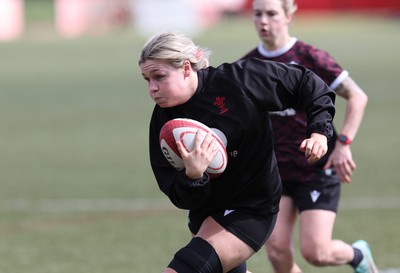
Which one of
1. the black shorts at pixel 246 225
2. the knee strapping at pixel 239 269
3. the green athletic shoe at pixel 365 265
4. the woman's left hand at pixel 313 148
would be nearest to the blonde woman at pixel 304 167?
the green athletic shoe at pixel 365 265

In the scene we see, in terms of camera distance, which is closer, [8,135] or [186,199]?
[186,199]

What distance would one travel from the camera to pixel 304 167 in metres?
6.36

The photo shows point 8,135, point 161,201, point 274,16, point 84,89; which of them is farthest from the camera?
point 84,89

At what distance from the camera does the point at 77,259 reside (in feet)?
24.5

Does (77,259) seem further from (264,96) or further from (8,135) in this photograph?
(8,135)

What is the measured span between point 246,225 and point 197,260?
14.7 inches

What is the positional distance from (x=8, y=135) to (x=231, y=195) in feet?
36.7

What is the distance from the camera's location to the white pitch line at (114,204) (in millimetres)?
9602

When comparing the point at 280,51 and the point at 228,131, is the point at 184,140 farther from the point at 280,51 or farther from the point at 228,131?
the point at 280,51

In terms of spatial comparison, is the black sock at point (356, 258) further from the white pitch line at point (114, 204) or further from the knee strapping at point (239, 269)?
the white pitch line at point (114, 204)

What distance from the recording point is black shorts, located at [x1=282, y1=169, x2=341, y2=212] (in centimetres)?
630

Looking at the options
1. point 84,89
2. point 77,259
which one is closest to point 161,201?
point 77,259

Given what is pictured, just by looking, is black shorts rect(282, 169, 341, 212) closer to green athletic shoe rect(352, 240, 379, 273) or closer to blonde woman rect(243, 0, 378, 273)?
blonde woman rect(243, 0, 378, 273)

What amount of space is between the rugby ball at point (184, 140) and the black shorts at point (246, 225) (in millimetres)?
267
